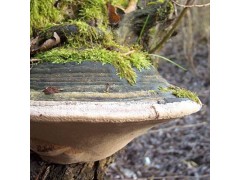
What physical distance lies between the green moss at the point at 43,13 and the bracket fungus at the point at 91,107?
0.81 feet

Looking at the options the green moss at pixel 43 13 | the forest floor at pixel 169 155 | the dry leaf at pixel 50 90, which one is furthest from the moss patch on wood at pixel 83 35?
the forest floor at pixel 169 155

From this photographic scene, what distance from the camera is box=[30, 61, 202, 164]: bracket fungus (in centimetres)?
75

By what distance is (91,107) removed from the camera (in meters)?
0.76

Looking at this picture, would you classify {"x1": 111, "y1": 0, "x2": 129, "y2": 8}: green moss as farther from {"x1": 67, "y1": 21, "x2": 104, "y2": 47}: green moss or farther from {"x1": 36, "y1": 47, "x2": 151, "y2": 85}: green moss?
{"x1": 36, "y1": 47, "x2": 151, "y2": 85}: green moss

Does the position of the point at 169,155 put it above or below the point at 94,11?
below

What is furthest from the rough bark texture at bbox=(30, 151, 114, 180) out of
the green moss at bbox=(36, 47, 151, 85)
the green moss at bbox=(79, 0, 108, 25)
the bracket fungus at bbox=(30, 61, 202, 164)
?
the green moss at bbox=(79, 0, 108, 25)

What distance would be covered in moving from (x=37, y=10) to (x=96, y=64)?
1.15ft

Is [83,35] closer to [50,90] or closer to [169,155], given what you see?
[50,90]

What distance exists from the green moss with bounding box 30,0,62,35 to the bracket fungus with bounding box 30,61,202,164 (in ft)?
0.81

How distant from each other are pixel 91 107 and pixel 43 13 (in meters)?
0.50

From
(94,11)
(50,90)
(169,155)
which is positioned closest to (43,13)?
(94,11)

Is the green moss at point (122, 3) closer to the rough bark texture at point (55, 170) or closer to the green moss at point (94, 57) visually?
the green moss at point (94, 57)
